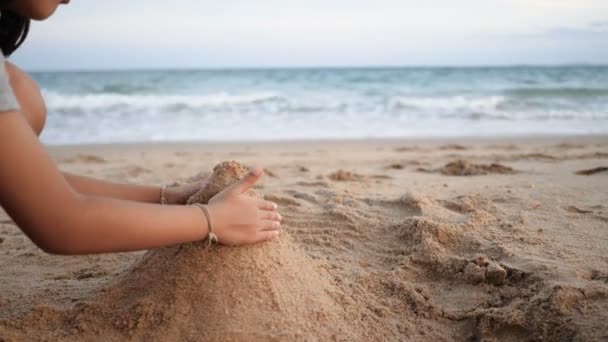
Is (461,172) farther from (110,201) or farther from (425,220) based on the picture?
(110,201)

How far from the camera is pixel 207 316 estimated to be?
4.91 ft

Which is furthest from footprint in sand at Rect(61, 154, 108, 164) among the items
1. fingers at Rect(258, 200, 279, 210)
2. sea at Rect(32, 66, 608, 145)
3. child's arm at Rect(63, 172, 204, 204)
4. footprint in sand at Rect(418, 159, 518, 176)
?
fingers at Rect(258, 200, 279, 210)

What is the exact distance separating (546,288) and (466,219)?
83cm

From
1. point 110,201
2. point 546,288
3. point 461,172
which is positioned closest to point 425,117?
point 461,172

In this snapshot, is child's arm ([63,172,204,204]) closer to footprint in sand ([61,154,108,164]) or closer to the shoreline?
footprint in sand ([61,154,108,164])

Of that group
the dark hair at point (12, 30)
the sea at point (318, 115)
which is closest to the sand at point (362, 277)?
the dark hair at point (12, 30)

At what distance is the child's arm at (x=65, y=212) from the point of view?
1139mm

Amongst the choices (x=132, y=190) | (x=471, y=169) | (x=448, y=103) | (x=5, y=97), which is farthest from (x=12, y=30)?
(x=448, y=103)

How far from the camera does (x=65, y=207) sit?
3.87 feet

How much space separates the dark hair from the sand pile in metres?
0.73

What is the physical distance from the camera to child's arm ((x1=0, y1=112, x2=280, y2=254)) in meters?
1.14

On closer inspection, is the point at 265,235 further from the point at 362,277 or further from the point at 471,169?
the point at 471,169

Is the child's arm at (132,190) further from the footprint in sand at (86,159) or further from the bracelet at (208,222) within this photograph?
the footprint in sand at (86,159)

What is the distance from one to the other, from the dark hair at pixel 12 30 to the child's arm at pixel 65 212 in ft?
1.64
